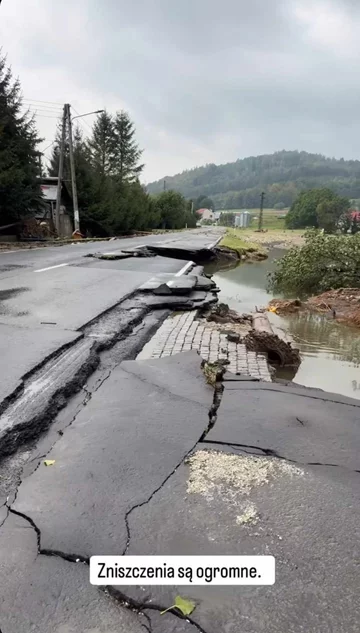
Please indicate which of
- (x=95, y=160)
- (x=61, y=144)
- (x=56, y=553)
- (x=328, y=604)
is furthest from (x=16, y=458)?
(x=95, y=160)

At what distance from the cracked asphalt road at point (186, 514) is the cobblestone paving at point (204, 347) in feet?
2.95

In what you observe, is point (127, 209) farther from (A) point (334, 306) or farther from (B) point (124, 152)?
(A) point (334, 306)

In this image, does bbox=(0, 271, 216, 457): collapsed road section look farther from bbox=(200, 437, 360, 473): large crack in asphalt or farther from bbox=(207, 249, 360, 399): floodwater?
bbox=(207, 249, 360, 399): floodwater

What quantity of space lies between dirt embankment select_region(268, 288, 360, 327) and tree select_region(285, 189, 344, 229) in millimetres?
101830

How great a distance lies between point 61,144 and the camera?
31.0m

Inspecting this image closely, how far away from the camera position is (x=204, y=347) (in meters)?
5.35

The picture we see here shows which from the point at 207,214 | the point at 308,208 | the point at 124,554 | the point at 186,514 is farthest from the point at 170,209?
the point at 207,214

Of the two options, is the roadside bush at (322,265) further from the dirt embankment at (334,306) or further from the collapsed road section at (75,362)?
the collapsed road section at (75,362)

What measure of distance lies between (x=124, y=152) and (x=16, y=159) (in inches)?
1626

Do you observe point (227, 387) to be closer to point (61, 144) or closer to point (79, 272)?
point (79, 272)

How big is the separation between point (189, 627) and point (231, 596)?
229mm

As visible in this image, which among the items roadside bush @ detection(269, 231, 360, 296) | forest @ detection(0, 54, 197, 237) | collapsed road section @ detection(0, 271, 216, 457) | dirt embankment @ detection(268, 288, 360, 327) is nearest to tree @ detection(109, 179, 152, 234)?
forest @ detection(0, 54, 197, 237)

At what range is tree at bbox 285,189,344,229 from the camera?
110 m

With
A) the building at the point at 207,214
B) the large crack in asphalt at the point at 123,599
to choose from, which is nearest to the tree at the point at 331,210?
the building at the point at 207,214
